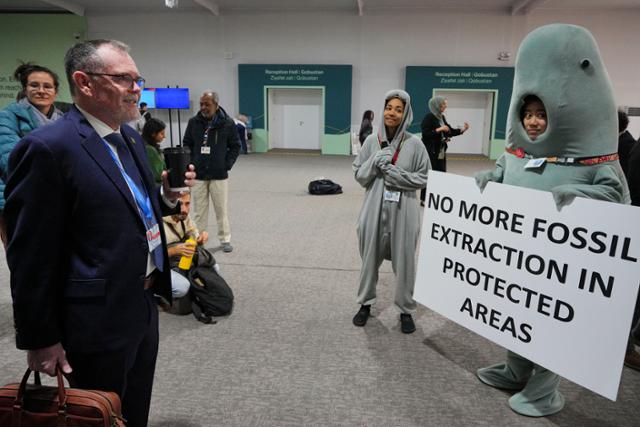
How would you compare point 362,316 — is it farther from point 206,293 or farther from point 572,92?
point 572,92

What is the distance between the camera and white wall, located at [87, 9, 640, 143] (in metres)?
12.3

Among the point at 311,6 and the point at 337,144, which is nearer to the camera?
the point at 311,6

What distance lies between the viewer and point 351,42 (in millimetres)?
12953

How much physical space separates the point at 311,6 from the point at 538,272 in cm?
1237

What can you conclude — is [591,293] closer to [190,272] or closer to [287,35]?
[190,272]

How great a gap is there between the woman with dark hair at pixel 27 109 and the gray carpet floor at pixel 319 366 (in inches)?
51.6

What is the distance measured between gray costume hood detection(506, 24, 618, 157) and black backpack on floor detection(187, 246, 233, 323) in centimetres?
236

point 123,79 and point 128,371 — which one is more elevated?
point 123,79

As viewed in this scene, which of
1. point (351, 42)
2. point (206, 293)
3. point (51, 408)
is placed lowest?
point (206, 293)

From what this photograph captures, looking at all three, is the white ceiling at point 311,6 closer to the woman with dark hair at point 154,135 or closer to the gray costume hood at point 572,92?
the woman with dark hair at point 154,135

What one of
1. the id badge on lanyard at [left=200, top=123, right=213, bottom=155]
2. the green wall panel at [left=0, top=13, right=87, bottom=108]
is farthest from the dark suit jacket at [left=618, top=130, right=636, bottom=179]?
the green wall panel at [left=0, top=13, right=87, bottom=108]

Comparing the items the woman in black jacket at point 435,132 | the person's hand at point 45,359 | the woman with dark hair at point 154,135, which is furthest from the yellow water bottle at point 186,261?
the woman in black jacket at point 435,132

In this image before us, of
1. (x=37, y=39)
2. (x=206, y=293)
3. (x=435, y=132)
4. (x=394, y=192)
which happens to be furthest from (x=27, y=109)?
(x=37, y=39)

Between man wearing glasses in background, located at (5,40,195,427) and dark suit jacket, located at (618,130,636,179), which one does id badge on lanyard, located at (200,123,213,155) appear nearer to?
man wearing glasses in background, located at (5,40,195,427)
